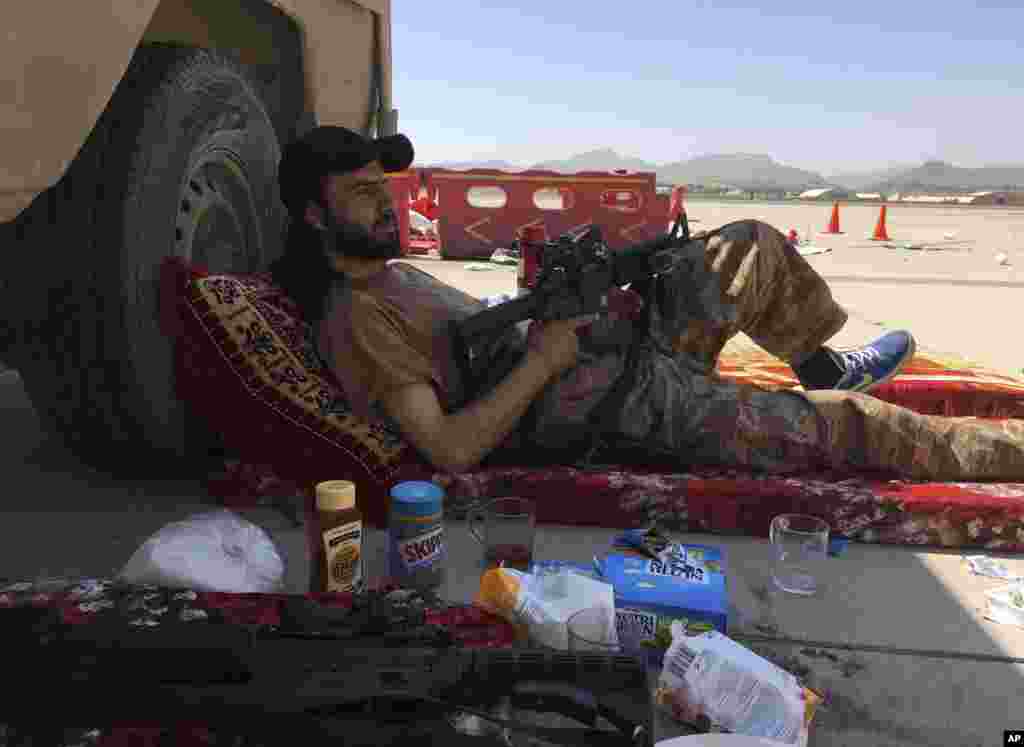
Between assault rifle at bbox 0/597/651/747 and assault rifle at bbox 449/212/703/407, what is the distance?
1.11 m

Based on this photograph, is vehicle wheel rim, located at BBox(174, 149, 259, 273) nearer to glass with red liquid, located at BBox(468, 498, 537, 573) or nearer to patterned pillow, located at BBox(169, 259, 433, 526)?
patterned pillow, located at BBox(169, 259, 433, 526)

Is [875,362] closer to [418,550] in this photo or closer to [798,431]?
[798,431]

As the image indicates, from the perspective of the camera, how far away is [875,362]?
113 inches

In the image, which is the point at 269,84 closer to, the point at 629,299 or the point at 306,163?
the point at 306,163

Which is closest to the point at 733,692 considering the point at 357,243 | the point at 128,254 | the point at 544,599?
the point at 544,599

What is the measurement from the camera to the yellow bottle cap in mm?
1631

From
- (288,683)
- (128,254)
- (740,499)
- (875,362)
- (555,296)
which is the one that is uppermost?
(128,254)

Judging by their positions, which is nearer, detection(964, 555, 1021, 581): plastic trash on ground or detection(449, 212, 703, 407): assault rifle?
detection(964, 555, 1021, 581): plastic trash on ground

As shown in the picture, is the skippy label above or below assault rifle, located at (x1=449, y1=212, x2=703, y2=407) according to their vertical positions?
below

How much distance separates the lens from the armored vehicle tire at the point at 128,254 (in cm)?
212

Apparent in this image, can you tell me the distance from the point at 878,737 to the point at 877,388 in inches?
72.5

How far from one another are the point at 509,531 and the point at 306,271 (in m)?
1.06

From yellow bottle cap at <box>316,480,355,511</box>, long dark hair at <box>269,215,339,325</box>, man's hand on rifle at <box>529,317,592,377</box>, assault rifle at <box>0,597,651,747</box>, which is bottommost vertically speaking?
assault rifle at <box>0,597,651,747</box>

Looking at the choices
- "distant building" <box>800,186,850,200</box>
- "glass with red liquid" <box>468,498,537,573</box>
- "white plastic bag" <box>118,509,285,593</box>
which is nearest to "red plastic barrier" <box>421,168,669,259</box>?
"glass with red liquid" <box>468,498,537,573</box>
